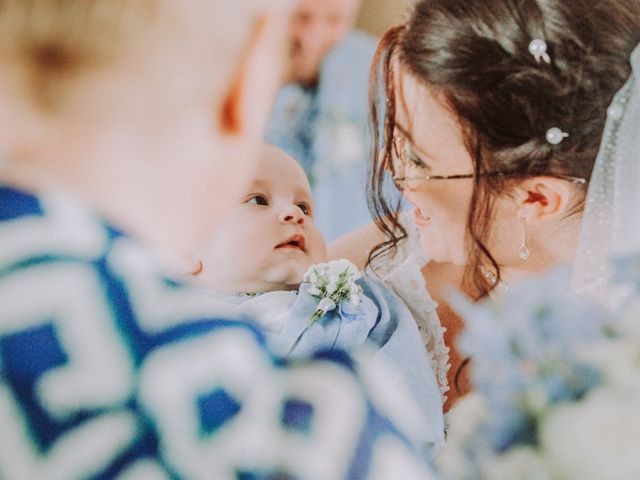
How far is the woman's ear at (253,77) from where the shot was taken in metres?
0.42

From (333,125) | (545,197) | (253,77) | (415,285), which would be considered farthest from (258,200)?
(253,77)

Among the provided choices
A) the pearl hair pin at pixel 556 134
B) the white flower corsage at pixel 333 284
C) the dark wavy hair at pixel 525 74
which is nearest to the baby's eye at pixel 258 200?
the white flower corsage at pixel 333 284

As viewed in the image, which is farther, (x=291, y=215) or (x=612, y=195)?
(x=291, y=215)

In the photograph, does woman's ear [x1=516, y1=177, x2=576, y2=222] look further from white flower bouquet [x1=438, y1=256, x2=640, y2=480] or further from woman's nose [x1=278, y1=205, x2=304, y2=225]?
white flower bouquet [x1=438, y1=256, x2=640, y2=480]

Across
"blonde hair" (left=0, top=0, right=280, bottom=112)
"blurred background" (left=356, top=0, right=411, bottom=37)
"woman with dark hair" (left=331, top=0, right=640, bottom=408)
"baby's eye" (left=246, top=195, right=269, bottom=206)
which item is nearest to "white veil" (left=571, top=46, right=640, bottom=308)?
"woman with dark hair" (left=331, top=0, right=640, bottom=408)

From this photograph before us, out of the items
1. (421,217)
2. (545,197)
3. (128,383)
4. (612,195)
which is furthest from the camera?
(421,217)

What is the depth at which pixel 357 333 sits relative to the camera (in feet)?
2.73

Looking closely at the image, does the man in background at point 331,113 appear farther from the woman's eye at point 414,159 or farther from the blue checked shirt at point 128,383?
the blue checked shirt at point 128,383

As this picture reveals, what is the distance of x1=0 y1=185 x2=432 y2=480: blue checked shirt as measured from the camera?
0.33 meters

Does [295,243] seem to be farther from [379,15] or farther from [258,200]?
[379,15]

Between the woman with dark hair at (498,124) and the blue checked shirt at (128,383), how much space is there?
43 centimetres

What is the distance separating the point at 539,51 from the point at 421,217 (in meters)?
0.26

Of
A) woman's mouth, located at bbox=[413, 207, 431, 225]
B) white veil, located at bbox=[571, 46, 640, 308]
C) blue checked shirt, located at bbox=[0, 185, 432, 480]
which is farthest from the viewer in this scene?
woman's mouth, located at bbox=[413, 207, 431, 225]

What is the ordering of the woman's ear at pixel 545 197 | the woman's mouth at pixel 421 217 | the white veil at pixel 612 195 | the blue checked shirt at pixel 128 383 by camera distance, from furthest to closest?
the woman's mouth at pixel 421 217 < the woman's ear at pixel 545 197 < the white veil at pixel 612 195 < the blue checked shirt at pixel 128 383
